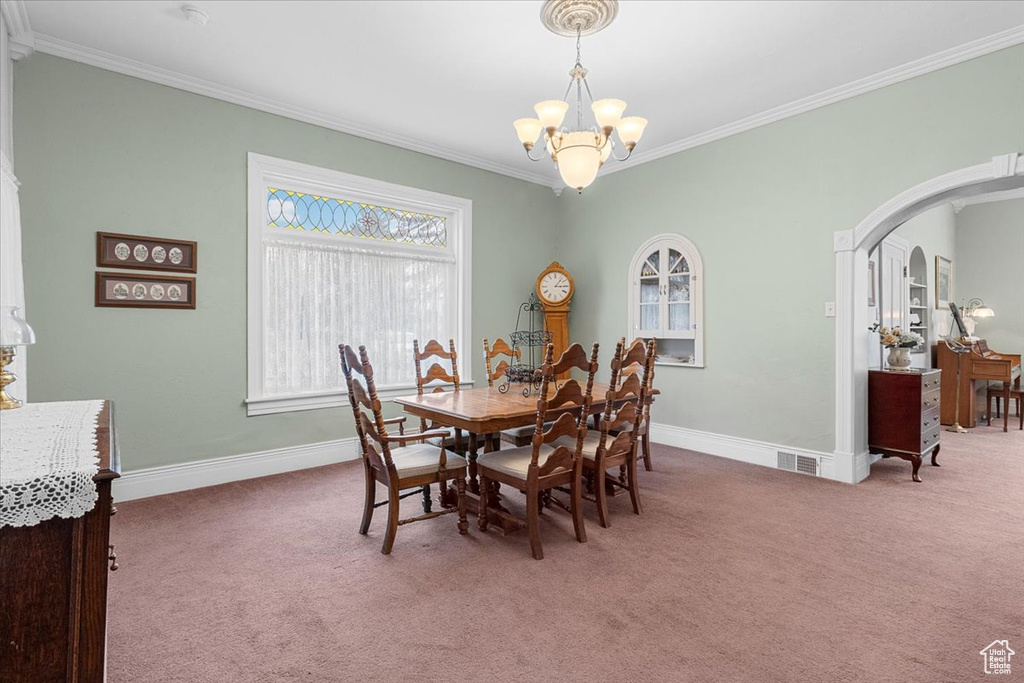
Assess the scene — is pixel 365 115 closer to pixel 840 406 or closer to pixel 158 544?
pixel 158 544

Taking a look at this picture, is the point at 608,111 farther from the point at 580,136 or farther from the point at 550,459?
the point at 550,459

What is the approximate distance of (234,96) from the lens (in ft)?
12.7

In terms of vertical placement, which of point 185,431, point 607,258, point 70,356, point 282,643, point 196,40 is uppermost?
point 196,40

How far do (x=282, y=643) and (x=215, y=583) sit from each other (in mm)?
667

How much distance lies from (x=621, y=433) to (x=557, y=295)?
9.44 ft

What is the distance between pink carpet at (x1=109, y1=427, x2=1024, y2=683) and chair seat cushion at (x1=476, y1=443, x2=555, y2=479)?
40 cm

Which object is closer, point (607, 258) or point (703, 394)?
point (703, 394)

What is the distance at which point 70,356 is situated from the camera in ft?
10.8

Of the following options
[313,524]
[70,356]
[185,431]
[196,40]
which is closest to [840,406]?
[313,524]

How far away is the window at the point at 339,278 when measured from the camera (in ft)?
13.5

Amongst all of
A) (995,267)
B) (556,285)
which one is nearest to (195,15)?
(556,285)

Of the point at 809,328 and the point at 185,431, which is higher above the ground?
the point at 809,328

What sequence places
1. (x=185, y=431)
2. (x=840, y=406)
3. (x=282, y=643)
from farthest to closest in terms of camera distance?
1. (x=840, y=406)
2. (x=185, y=431)
3. (x=282, y=643)

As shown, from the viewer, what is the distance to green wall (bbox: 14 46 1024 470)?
3240 mm
